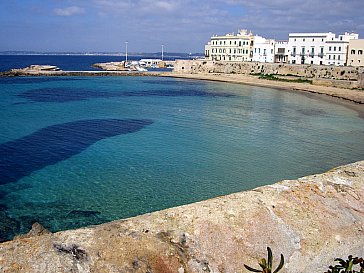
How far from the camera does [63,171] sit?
16562 mm

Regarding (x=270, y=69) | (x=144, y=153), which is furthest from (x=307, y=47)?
(x=144, y=153)

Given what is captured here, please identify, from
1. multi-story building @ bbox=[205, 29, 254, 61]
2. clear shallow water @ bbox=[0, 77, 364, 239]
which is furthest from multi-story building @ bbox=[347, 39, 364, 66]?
clear shallow water @ bbox=[0, 77, 364, 239]

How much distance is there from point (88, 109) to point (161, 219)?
3177 cm

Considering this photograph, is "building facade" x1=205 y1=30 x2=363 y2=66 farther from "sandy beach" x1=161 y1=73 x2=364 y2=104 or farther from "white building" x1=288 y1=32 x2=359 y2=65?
"sandy beach" x1=161 y1=73 x2=364 y2=104

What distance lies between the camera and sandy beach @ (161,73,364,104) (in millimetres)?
47272

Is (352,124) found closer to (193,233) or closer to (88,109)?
(88,109)

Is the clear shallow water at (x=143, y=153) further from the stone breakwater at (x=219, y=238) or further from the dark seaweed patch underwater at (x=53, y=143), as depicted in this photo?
the stone breakwater at (x=219, y=238)

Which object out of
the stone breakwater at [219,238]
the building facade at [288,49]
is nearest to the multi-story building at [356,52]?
the building facade at [288,49]

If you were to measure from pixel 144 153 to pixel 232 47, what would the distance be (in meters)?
71.5

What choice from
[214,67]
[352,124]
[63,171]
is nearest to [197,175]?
[63,171]

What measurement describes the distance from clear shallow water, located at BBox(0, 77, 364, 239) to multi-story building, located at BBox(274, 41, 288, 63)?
4208cm

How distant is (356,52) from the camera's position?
63.8m

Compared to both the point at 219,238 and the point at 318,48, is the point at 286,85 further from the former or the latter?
the point at 219,238

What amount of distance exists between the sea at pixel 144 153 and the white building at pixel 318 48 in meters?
33.6
